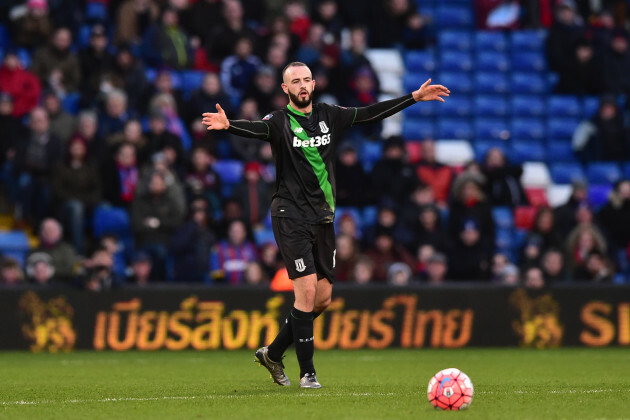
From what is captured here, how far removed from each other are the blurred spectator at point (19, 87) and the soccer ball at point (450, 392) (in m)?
11.3

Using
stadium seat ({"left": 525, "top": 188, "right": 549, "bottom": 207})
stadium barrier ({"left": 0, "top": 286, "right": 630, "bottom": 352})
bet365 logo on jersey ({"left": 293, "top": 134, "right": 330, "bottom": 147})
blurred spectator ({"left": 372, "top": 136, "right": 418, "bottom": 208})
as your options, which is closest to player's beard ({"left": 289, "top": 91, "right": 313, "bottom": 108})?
bet365 logo on jersey ({"left": 293, "top": 134, "right": 330, "bottom": 147})

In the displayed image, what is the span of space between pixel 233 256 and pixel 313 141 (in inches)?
288

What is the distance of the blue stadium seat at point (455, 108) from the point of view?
2133cm

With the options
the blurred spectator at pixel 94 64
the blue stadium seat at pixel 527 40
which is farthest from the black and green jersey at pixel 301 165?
the blue stadium seat at pixel 527 40

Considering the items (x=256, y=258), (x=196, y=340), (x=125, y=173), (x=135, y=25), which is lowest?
(x=196, y=340)

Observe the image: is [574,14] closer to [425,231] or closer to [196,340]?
[425,231]

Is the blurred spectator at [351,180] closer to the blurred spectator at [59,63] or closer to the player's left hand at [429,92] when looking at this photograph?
the blurred spectator at [59,63]

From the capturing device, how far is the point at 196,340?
14.8m

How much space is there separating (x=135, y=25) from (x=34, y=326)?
6.58 metres

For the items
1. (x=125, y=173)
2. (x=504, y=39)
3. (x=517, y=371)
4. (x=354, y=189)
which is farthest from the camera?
(x=504, y=39)

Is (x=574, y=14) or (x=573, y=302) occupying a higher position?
(x=574, y=14)

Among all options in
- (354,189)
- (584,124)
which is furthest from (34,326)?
(584,124)

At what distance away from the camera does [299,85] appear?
874 centimetres

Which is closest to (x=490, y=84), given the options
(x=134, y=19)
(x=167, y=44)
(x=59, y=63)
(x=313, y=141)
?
(x=167, y=44)
